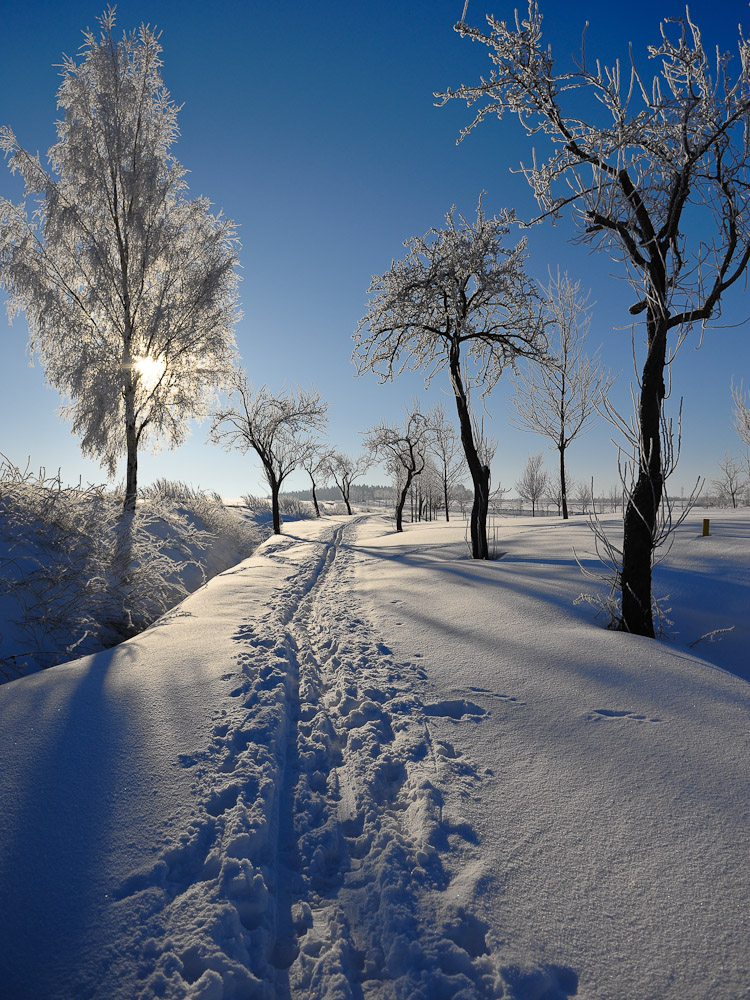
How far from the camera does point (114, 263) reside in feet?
33.8

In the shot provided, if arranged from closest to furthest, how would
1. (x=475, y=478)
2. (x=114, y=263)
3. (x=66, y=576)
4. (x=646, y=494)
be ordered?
(x=646, y=494) → (x=66, y=576) → (x=475, y=478) → (x=114, y=263)

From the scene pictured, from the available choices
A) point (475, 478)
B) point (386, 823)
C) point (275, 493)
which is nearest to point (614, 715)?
point (386, 823)

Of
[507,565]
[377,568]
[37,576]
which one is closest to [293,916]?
[37,576]

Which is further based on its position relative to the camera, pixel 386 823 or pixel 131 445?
pixel 131 445

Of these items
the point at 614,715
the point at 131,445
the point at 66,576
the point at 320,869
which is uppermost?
the point at 131,445

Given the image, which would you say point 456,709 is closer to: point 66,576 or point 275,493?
point 66,576

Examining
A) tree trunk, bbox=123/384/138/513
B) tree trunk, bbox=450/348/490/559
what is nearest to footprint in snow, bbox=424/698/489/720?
tree trunk, bbox=450/348/490/559

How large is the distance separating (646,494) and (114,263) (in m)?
12.5

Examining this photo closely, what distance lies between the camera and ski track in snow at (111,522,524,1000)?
1.37 metres

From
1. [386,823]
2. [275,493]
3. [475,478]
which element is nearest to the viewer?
[386,823]

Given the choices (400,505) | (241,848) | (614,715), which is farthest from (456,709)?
(400,505)

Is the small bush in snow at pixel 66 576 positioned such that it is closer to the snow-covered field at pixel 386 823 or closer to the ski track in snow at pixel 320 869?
the snow-covered field at pixel 386 823

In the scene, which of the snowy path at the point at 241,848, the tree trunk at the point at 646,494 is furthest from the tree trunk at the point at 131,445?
the tree trunk at the point at 646,494

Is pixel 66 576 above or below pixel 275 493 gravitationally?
below
